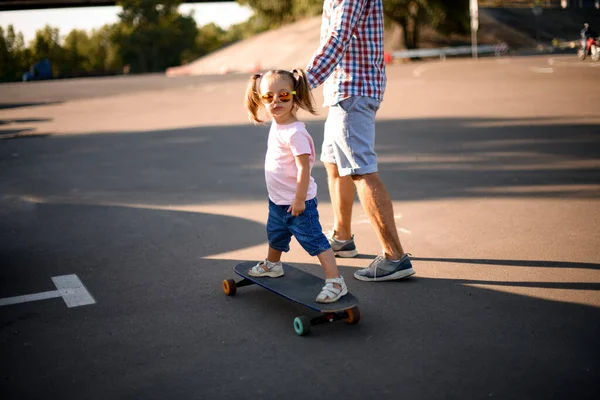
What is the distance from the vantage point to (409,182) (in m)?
7.96

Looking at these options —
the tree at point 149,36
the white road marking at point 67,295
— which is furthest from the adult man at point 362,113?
the tree at point 149,36

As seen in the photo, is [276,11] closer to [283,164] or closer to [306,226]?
[283,164]

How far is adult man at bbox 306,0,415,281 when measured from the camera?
465 cm

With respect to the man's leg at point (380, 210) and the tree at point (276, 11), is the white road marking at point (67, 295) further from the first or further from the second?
the tree at point (276, 11)

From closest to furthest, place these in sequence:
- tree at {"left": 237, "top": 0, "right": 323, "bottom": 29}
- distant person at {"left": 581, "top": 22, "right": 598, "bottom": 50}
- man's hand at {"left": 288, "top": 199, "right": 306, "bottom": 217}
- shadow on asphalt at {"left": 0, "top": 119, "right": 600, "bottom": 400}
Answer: shadow on asphalt at {"left": 0, "top": 119, "right": 600, "bottom": 400}
man's hand at {"left": 288, "top": 199, "right": 306, "bottom": 217}
distant person at {"left": 581, "top": 22, "right": 598, "bottom": 50}
tree at {"left": 237, "top": 0, "right": 323, "bottom": 29}

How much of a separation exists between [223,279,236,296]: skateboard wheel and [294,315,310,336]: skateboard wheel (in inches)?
31.2

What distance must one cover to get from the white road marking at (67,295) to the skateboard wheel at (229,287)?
2.69ft

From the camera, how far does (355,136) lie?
468cm

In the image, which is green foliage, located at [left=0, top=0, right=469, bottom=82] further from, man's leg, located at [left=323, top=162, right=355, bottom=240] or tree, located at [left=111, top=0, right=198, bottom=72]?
man's leg, located at [left=323, top=162, right=355, bottom=240]

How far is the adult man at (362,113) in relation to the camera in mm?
4652

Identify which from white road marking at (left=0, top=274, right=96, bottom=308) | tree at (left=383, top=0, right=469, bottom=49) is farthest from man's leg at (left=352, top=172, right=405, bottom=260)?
tree at (left=383, top=0, right=469, bottom=49)

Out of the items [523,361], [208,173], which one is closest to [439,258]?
[523,361]

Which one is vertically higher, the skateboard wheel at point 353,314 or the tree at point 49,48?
the tree at point 49,48

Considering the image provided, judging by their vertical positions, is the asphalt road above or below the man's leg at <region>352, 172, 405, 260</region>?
below
